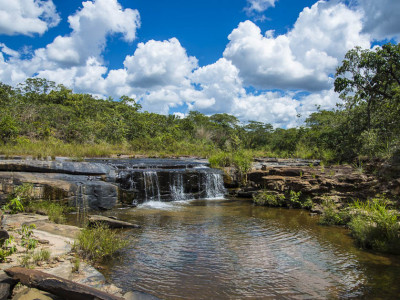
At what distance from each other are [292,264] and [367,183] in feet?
17.6

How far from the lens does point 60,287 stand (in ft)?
9.48

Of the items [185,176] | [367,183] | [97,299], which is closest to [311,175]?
[367,183]

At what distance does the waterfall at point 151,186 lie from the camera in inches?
452

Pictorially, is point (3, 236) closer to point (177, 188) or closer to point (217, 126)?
point (177, 188)

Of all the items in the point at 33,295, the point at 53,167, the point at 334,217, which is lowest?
the point at 334,217

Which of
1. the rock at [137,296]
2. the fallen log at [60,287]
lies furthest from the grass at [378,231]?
the fallen log at [60,287]

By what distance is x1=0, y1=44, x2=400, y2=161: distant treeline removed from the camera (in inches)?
505

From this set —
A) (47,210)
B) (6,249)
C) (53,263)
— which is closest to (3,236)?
(6,249)

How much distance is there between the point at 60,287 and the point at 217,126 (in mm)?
38460

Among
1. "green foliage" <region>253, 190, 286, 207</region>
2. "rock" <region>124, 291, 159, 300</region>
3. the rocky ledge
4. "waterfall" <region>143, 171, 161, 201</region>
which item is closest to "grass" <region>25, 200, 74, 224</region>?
"waterfall" <region>143, 171, 161, 201</region>

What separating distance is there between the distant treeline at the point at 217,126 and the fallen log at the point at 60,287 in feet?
27.3

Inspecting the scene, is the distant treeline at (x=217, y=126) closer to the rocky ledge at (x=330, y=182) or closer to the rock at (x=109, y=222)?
the rocky ledge at (x=330, y=182)

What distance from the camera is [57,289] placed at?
9.53ft

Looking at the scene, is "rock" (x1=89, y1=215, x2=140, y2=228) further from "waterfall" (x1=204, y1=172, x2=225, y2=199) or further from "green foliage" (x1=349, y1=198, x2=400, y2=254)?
"waterfall" (x1=204, y1=172, x2=225, y2=199)
